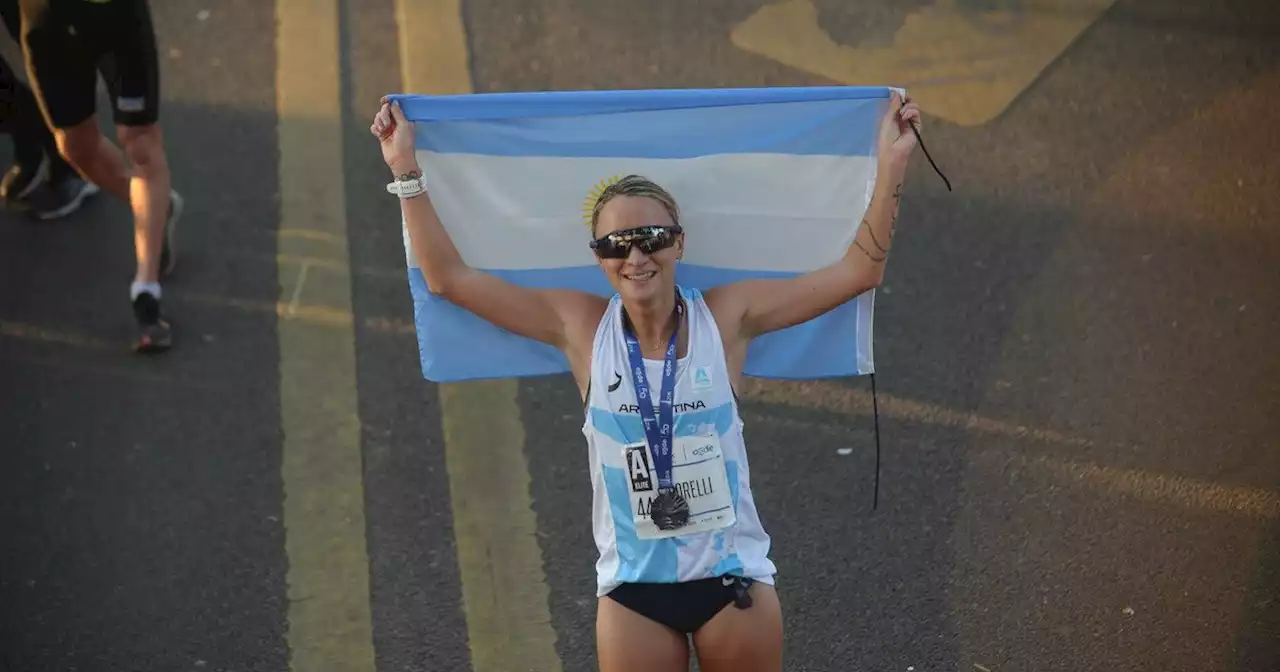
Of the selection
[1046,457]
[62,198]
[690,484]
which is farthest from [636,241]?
[62,198]

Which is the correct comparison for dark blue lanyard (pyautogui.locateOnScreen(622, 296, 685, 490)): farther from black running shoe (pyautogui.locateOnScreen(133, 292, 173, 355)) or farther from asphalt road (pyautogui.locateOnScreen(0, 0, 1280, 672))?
black running shoe (pyautogui.locateOnScreen(133, 292, 173, 355))

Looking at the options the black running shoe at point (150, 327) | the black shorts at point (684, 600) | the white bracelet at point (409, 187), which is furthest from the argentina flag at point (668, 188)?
the black running shoe at point (150, 327)

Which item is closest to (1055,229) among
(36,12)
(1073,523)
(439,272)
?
(1073,523)

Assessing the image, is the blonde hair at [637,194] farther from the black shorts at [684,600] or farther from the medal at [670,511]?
the black shorts at [684,600]

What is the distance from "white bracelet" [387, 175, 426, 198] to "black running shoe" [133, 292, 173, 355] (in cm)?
188

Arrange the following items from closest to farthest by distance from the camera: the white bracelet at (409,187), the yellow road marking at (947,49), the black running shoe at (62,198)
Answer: the white bracelet at (409,187) < the black running shoe at (62,198) < the yellow road marking at (947,49)

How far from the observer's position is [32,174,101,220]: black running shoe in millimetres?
6066

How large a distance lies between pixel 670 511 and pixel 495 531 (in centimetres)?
132

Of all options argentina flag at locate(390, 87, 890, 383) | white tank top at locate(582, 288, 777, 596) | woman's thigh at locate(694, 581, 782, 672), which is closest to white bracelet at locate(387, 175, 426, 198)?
argentina flag at locate(390, 87, 890, 383)

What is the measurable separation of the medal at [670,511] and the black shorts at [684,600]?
0.53 feet

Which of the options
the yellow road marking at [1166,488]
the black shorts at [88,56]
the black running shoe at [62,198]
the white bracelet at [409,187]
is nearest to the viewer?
the white bracelet at [409,187]

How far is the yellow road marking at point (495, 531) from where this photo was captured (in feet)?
14.4

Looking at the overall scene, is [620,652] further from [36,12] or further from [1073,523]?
[36,12]

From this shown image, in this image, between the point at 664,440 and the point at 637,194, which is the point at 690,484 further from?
the point at 637,194
